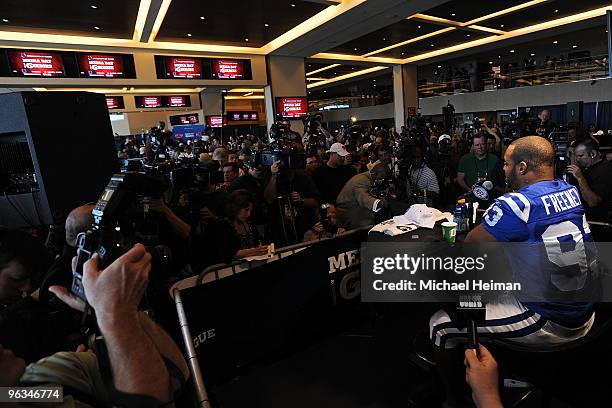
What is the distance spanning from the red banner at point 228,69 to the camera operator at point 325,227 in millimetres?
6810

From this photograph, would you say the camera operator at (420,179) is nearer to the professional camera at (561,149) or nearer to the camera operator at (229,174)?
the professional camera at (561,149)

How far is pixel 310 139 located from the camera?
19.0ft

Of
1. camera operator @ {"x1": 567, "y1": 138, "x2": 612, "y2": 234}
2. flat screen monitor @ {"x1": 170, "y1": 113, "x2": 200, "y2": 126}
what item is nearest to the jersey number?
camera operator @ {"x1": 567, "y1": 138, "x2": 612, "y2": 234}

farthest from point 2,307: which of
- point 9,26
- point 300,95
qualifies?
point 300,95

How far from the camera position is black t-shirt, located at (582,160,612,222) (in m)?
3.42

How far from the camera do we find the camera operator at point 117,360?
0.95m

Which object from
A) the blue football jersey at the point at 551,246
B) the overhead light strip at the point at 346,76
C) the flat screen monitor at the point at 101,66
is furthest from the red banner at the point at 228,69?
the blue football jersey at the point at 551,246

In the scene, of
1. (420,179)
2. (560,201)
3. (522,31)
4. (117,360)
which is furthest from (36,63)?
(522,31)

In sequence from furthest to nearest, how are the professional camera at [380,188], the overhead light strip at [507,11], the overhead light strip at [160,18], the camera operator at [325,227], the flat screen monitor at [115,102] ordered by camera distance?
the flat screen monitor at [115,102] → the overhead light strip at [507,11] → the overhead light strip at [160,18] → the professional camera at [380,188] → the camera operator at [325,227]

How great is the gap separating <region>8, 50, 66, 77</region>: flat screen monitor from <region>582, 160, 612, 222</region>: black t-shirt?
898cm

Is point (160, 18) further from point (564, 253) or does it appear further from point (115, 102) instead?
point (115, 102)

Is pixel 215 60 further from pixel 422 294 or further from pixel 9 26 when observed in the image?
pixel 422 294

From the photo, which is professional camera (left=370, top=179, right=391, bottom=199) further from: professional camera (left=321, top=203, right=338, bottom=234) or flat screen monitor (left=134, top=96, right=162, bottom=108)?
flat screen monitor (left=134, top=96, right=162, bottom=108)

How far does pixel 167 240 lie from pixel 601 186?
3.99 metres
